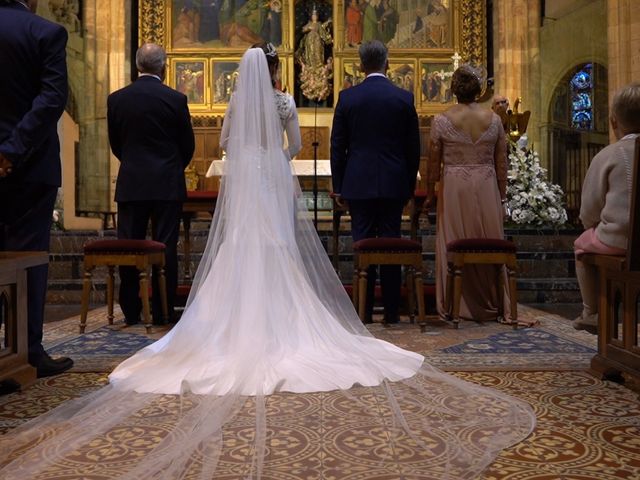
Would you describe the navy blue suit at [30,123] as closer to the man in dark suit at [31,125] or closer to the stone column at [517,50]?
the man in dark suit at [31,125]

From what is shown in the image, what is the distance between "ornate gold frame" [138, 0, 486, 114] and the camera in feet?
46.1

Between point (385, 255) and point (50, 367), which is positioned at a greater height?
point (385, 255)

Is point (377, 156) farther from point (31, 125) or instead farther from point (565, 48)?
point (565, 48)

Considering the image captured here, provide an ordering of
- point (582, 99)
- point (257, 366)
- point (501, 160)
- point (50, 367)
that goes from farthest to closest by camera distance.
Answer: point (582, 99) → point (501, 160) → point (50, 367) → point (257, 366)

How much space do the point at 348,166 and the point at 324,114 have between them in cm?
901

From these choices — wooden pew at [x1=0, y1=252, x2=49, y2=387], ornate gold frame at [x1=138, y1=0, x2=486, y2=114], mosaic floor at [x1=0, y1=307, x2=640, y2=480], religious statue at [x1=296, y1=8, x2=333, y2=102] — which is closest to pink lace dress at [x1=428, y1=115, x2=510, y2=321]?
mosaic floor at [x1=0, y1=307, x2=640, y2=480]

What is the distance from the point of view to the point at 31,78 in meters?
3.70

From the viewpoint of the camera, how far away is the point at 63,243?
8812 mm

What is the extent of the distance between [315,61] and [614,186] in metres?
11.4

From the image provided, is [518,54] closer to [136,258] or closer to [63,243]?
[63,243]

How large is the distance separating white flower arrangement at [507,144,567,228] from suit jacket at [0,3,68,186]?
609 cm

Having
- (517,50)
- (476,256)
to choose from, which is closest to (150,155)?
(476,256)

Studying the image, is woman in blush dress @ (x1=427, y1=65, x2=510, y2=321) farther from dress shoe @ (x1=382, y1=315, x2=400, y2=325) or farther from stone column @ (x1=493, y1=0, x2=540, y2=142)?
stone column @ (x1=493, y1=0, x2=540, y2=142)

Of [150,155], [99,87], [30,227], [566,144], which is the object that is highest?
[99,87]
